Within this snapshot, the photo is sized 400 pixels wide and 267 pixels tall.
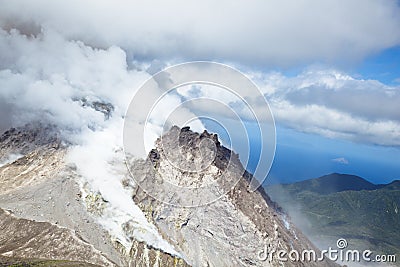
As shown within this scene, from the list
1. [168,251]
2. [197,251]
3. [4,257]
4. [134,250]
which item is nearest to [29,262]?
[4,257]

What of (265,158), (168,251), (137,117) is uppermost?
(137,117)

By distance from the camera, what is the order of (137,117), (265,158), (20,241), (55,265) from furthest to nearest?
(20,241) → (55,265) → (137,117) → (265,158)

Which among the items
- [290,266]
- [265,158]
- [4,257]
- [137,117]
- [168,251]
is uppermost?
[137,117]

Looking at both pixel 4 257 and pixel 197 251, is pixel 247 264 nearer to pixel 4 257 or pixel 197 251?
pixel 197 251

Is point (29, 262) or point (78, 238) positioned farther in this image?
point (78, 238)

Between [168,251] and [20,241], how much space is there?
70051 millimetres

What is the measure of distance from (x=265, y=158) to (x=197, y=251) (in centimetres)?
14420

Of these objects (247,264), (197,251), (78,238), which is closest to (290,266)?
(247,264)

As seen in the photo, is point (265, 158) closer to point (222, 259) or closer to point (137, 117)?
point (137, 117)

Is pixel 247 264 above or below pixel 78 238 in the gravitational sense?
above

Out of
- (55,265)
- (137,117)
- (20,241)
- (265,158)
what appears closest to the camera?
(265,158)

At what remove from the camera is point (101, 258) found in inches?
7441

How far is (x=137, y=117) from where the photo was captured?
157125mm

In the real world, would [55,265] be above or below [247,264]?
below
